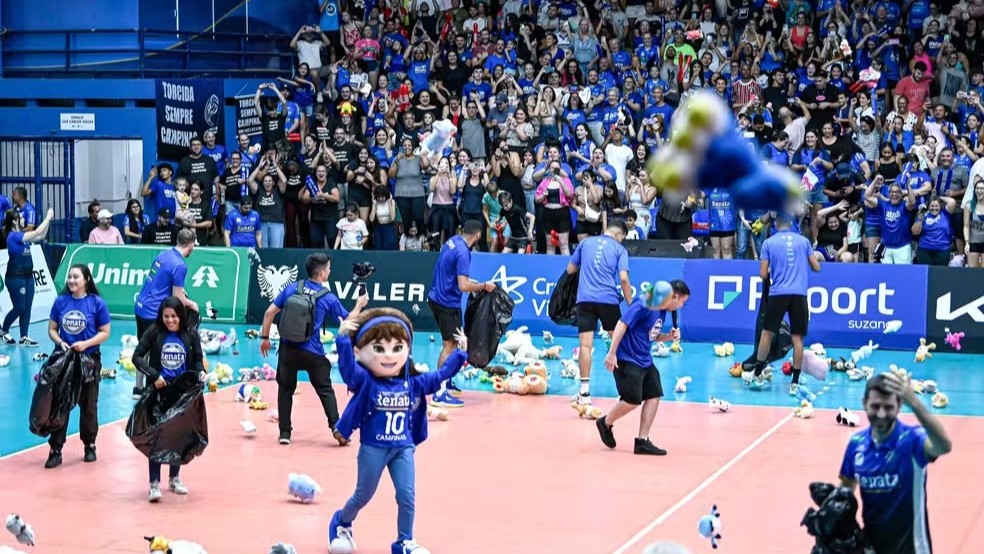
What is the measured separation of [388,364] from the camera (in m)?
9.62

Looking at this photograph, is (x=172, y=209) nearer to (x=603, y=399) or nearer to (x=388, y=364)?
(x=603, y=399)

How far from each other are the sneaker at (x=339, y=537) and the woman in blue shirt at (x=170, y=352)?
221 cm

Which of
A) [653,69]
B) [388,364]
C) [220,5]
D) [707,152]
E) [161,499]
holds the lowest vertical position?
[161,499]

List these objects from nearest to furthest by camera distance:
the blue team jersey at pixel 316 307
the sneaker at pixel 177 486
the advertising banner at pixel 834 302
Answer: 1. the sneaker at pixel 177 486
2. the blue team jersey at pixel 316 307
3. the advertising banner at pixel 834 302

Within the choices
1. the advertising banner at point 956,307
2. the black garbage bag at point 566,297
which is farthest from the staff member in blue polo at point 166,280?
the advertising banner at point 956,307

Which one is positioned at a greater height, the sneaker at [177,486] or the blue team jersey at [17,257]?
the blue team jersey at [17,257]

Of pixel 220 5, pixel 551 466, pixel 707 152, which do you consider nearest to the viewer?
pixel 707 152

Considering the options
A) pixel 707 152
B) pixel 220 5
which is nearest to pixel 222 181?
pixel 220 5

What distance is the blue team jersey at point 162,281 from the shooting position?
51.2 feet

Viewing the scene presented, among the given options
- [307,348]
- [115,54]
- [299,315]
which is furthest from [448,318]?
[115,54]

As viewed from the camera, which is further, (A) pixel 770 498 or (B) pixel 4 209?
(B) pixel 4 209

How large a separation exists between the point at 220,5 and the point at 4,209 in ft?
34.8

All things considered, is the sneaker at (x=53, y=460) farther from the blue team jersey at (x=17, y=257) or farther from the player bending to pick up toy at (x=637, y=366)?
the blue team jersey at (x=17, y=257)

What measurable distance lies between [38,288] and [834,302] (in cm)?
1289
